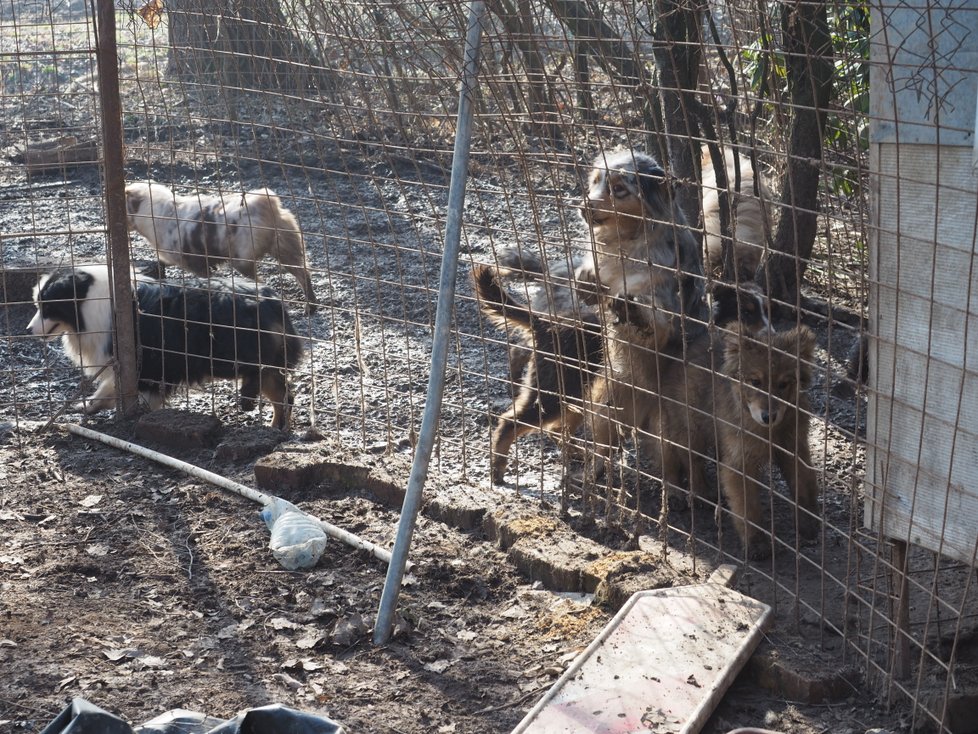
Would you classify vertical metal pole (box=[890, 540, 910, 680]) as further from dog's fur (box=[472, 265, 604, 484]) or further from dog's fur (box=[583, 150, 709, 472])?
dog's fur (box=[472, 265, 604, 484])

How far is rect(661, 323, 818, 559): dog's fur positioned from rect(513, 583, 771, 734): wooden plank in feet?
1.87

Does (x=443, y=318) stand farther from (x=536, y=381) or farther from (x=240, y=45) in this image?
(x=240, y=45)

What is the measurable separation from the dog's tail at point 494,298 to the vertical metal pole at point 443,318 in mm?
1312

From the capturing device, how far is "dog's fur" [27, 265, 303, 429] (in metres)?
6.65

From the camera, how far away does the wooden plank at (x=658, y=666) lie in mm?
3363

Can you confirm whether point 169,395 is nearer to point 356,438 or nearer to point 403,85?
point 356,438

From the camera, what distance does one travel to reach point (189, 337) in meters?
6.76

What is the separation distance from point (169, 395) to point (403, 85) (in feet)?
10.1

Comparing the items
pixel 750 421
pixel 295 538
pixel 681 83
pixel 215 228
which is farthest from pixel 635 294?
pixel 215 228

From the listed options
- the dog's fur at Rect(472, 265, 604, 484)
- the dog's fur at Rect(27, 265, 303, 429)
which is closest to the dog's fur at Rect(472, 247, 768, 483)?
the dog's fur at Rect(472, 265, 604, 484)

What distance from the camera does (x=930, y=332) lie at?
3.05 metres

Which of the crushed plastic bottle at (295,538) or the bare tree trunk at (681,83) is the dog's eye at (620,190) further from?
the crushed plastic bottle at (295,538)

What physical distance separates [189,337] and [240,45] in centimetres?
185

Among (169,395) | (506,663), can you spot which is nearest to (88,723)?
(506,663)
